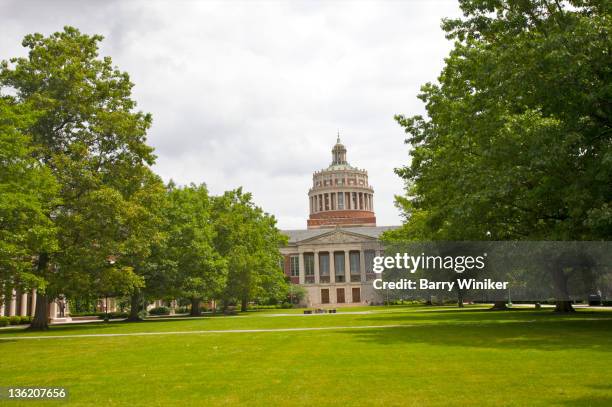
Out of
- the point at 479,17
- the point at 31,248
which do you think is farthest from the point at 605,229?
the point at 31,248

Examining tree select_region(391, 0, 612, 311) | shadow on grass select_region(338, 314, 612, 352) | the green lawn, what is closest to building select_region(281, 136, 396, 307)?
tree select_region(391, 0, 612, 311)

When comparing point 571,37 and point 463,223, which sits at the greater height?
point 571,37

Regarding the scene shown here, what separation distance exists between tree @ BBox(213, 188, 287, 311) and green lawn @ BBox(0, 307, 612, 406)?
38.9m

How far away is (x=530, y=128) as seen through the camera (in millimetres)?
23719

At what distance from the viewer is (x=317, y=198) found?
521ft

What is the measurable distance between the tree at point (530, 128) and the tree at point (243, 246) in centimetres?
3440

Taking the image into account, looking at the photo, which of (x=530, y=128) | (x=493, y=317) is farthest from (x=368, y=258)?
(x=530, y=128)

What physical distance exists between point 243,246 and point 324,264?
6700 cm

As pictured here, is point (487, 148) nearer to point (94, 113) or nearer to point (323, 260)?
point (94, 113)

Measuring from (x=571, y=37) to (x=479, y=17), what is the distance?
6812 millimetres

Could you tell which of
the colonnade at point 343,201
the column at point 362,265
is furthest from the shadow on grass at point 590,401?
the colonnade at point 343,201

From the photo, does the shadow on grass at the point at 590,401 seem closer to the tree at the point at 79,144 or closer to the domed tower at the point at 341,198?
the tree at the point at 79,144

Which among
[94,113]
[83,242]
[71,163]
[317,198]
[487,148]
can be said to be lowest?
[83,242]

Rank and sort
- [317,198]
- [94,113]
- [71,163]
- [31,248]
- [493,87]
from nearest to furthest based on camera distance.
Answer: [493,87], [31,248], [71,163], [94,113], [317,198]
